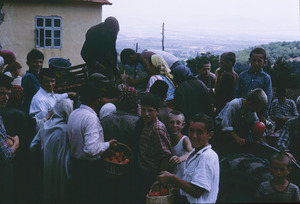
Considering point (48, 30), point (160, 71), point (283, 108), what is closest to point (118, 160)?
point (160, 71)

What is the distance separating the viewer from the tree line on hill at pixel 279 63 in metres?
18.1

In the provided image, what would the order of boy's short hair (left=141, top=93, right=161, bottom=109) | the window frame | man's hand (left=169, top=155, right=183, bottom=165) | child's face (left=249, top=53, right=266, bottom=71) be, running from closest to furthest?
man's hand (left=169, top=155, right=183, bottom=165) < boy's short hair (left=141, top=93, right=161, bottom=109) < child's face (left=249, top=53, right=266, bottom=71) < the window frame

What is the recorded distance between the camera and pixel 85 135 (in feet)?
→ 11.8

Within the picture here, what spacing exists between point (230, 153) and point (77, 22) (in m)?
13.5

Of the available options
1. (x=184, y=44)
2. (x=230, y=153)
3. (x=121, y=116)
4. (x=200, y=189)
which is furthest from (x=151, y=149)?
(x=184, y=44)

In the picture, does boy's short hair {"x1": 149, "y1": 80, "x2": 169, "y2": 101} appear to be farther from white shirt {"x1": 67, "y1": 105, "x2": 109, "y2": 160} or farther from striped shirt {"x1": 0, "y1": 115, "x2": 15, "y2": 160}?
striped shirt {"x1": 0, "y1": 115, "x2": 15, "y2": 160}

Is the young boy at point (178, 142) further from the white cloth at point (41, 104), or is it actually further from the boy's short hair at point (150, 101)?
the white cloth at point (41, 104)

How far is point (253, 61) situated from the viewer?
5.31m

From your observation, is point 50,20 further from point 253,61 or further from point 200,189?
point 200,189

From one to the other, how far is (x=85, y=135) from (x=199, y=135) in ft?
4.46

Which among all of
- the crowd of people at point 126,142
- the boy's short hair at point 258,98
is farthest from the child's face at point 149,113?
the boy's short hair at point 258,98

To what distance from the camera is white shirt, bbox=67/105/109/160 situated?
3549 mm

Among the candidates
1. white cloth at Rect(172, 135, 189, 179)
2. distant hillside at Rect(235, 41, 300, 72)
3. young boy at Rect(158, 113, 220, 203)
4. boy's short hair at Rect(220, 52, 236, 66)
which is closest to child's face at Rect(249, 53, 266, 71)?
boy's short hair at Rect(220, 52, 236, 66)

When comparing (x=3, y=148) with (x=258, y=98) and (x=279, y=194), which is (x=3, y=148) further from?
(x=258, y=98)
